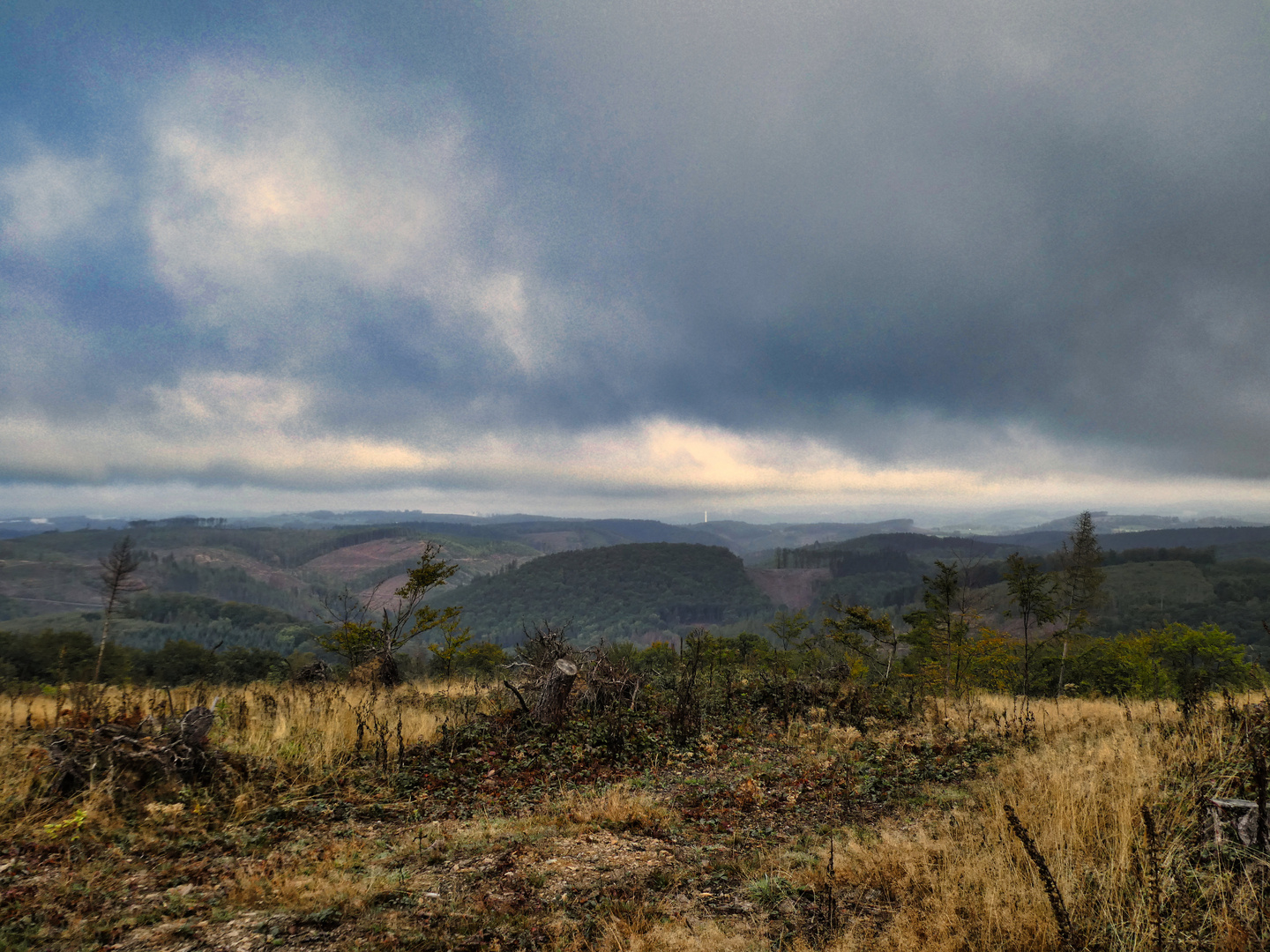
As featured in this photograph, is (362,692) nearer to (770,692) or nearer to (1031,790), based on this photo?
(770,692)

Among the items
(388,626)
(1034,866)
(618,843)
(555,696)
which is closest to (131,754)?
(618,843)

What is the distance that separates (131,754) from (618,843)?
5.86m

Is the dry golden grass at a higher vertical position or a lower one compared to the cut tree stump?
higher

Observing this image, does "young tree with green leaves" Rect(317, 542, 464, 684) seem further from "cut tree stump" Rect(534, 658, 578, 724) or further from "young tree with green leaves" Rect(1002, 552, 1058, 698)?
"young tree with green leaves" Rect(1002, 552, 1058, 698)

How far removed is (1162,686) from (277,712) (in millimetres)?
32211

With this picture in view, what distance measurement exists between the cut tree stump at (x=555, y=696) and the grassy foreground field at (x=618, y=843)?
907 mm

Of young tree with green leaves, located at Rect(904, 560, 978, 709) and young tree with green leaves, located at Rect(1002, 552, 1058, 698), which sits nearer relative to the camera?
young tree with green leaves, located at Rect(1002, 552, 1058, 698)

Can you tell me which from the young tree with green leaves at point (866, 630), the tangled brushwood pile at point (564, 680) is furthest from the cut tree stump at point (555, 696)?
the young tree with green leaves at point (866, 630)

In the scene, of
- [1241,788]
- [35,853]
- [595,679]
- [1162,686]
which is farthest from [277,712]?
[1162,686]

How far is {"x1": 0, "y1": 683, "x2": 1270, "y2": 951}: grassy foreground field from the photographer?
3.72 metres

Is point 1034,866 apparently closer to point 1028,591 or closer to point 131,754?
point 131,754

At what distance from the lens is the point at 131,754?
6.39 meters

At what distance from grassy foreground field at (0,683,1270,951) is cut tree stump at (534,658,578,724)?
91 cm

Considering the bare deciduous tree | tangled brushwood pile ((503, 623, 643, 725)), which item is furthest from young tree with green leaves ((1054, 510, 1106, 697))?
the bare deciduous tree
